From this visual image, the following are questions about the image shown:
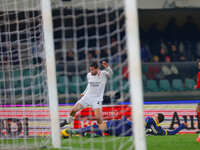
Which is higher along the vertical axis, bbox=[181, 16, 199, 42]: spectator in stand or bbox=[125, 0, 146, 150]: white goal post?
bbox=[181, 16, 199, 42]: spectator in stand

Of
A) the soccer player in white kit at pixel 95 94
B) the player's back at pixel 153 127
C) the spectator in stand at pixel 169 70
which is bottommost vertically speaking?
the player's back at pixel 153 127

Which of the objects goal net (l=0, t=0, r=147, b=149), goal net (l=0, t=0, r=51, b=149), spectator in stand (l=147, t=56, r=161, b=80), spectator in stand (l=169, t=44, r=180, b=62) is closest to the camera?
goal net (l=0, t=0, r=147, b=149)

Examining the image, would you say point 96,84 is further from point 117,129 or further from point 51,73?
point 51,73

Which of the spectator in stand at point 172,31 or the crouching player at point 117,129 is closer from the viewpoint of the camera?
the crouching player at point 117,129

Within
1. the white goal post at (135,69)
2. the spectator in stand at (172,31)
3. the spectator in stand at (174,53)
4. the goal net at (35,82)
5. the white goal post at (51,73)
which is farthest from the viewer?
the spectator in stand at (172,31)

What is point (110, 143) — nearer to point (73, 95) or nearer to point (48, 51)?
point (48, 51)

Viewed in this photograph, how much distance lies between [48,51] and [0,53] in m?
2.67

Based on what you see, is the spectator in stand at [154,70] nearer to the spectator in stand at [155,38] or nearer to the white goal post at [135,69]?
the spectator in stand at [155,38]

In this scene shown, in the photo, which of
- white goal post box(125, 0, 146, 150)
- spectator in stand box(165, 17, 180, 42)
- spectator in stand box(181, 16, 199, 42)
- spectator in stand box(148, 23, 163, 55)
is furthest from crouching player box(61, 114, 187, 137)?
spectator in stand box(181, 16, 199, 42)

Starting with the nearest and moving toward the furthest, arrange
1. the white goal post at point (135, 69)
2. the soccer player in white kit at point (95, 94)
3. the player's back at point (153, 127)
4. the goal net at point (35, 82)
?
the white goal post at point (135, 69)
the goal net at point (35, 82)
the soccer player in white kit at point (95, 94)
the player's back at point (153, 127)

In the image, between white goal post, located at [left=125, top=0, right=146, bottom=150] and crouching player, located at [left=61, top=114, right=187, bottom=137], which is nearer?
white goal post, located at [left=125, top=0, right=146, bottom=150]

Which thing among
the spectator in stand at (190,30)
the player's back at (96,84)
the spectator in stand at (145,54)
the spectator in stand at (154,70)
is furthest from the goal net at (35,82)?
the spectator in stand at (190,30)

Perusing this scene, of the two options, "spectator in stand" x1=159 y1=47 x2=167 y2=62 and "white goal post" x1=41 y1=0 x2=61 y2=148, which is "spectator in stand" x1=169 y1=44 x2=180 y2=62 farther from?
"white goal post" x1=41 y1=0 x2=61 y2=148

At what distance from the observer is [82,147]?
637 cm
